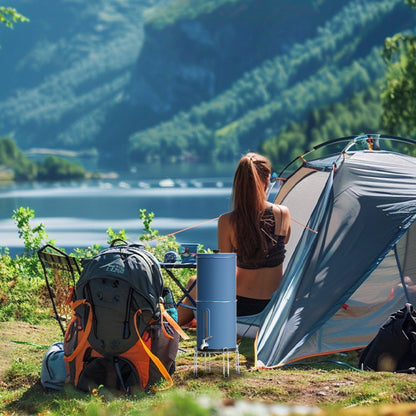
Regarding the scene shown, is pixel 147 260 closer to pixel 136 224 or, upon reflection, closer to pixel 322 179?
pixel 322 179

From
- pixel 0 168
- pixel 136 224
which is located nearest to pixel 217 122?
pixel 0 168

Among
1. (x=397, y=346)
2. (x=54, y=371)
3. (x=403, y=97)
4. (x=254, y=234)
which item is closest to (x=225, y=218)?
(x=254, y=234)

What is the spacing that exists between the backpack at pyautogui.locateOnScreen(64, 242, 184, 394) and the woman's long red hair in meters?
1.15

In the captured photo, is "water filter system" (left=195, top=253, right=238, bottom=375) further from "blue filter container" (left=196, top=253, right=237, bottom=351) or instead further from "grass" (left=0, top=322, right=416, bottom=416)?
"grass" (left=0, top=322, right=416, bottom=416)

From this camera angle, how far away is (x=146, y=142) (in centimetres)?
18500

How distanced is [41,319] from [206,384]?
3.55 m

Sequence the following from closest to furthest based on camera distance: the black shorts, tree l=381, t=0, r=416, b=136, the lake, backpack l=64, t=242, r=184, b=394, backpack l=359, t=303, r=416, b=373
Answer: backpack l=64, t=242, r=184, b=394, backpack l=359, t=303, r=416, b=373, the black shorts, tree l=381, t=0, r=416, b=136, the lake

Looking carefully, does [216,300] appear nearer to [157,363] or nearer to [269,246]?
[157,363]

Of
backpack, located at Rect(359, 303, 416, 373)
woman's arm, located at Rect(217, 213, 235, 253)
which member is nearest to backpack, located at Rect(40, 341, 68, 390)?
woman's arm, located at Rect(217, 213, 235, 253)

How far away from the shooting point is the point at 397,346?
5.72 metres

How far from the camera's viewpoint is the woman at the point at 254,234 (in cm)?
616

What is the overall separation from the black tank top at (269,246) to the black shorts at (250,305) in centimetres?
33

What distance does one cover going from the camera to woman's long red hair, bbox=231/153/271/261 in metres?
6.07

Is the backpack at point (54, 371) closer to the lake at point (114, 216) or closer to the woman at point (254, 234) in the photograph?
the woman at point (254, 234)
